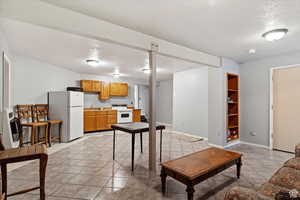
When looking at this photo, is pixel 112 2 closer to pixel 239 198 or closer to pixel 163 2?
pixel 163 2

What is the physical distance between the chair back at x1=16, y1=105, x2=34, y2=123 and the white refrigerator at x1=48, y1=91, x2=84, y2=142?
0.54 meters

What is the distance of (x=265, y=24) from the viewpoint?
2281 millimetres

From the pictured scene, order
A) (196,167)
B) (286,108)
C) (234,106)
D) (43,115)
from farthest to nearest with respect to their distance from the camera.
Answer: (234,106), (43,115), (286,108), (196,167)

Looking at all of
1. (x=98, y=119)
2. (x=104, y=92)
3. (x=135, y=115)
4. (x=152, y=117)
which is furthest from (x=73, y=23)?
(x=135, y=115)

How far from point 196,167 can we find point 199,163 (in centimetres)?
15

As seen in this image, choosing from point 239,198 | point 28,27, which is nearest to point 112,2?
point 28,27

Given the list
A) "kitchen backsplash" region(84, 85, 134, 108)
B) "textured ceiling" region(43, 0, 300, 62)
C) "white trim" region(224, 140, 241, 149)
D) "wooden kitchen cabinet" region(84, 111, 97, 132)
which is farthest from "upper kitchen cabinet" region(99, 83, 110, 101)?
"white trim" region(224, 140, 241, 149)

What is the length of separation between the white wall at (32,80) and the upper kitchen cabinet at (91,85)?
0.92m

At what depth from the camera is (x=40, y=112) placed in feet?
14.3

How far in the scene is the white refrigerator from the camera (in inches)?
176

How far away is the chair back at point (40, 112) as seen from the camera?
4.21 metres

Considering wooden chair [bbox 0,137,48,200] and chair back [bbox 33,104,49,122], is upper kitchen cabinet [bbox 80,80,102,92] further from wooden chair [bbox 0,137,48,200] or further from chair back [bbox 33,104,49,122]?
wooden chair [bbox 0,137,48,200]

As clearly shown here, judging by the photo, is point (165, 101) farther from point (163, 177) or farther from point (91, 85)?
point (163, 177)

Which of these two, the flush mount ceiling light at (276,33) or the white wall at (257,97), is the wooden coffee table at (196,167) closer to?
the flush mount ceiling light at (276,33)
